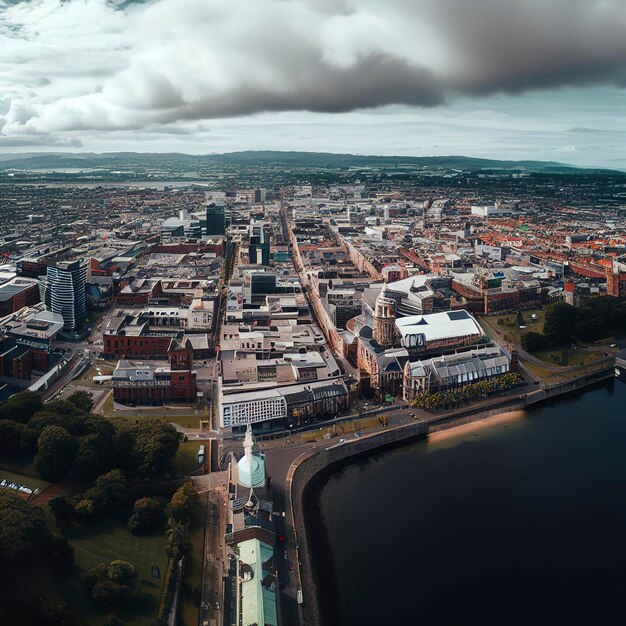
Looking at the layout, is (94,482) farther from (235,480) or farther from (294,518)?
(294,518)

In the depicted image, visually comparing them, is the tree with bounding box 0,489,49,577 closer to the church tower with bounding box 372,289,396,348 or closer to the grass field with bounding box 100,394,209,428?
the grass field with bounding box 100,394,209,428

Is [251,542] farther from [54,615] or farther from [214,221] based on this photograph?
[214,221]

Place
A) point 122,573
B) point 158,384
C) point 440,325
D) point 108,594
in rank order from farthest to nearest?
point 440,325 < point 158,384 < point 122,573 < point 108,594

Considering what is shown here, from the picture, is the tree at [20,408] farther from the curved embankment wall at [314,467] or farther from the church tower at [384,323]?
the church tower at [384,323]

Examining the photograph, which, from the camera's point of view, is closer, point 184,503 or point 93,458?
point 184,503

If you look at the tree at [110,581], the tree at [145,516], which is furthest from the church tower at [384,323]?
the tree at [110,581]

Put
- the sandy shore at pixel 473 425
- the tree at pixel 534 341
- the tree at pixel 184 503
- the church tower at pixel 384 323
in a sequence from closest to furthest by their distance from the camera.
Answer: the tree at pixel 184 503 < the sandy shore at pixel 473 425 < the church tower at pixel 384 323 < the tree at pixel 534 341

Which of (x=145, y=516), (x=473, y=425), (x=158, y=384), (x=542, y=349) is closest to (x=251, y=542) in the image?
(x=145, y=516)
